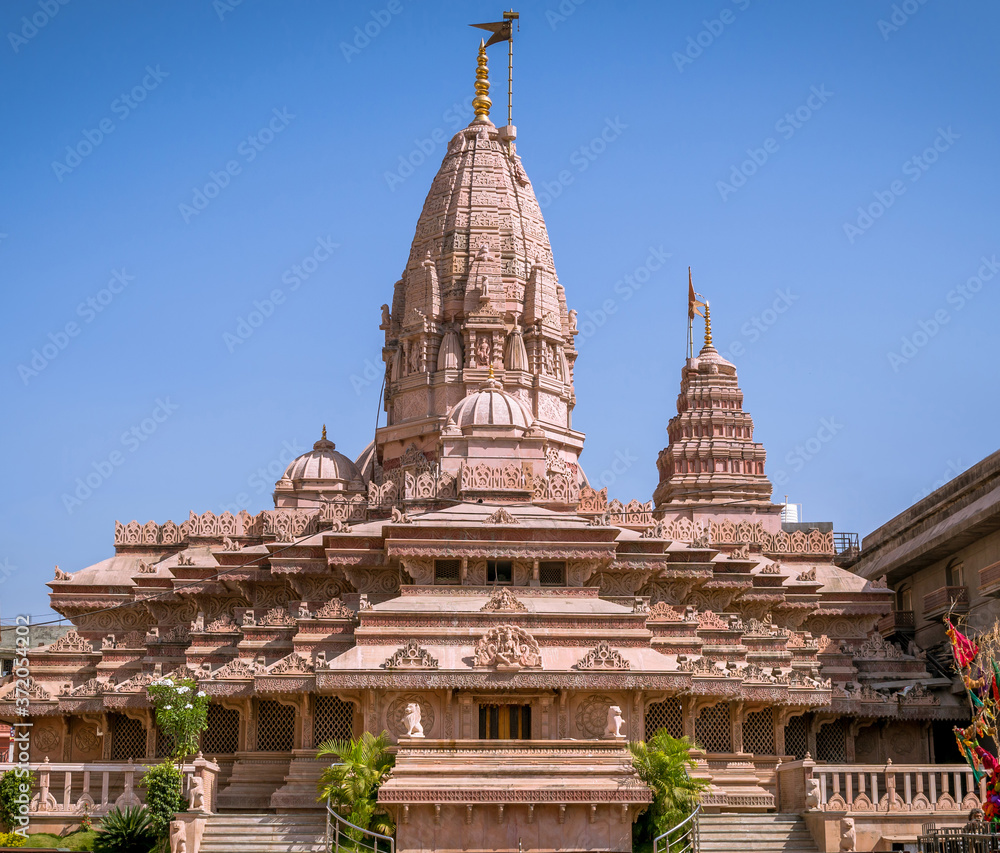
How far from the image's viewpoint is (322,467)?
63.1 m

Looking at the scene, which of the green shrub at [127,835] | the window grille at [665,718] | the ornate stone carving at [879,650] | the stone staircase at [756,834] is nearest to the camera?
the stone staircase at [756,834]

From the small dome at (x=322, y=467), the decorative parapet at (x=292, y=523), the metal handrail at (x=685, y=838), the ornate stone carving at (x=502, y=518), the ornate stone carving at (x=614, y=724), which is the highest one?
the small dome at (x=322, y=467)

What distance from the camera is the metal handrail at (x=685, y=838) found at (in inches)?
1500

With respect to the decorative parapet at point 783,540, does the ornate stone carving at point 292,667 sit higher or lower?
lower

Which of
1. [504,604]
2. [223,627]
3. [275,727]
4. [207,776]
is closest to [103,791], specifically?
[207,776]

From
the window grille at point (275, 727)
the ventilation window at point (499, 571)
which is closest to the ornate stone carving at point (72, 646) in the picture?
the window grille at point (275, 727)

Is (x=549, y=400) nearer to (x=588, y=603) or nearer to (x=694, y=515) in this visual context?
(x=694, y=515)

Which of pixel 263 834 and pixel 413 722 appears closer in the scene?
pixel 263 834

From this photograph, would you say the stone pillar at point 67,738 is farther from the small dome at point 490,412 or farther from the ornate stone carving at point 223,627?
the small dome at point 490,412

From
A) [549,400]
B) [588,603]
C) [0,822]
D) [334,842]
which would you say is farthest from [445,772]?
[549,400]

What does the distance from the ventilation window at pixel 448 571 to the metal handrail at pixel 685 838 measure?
451 inches

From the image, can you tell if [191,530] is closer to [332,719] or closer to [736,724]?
[332,719]

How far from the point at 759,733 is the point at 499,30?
39589mm

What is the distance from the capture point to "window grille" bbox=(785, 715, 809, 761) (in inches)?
2064
